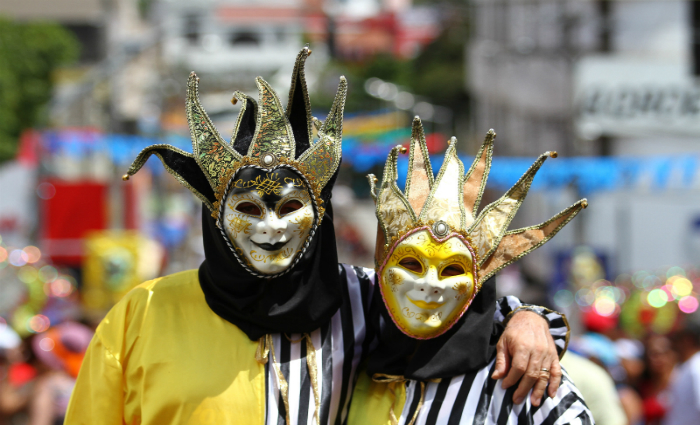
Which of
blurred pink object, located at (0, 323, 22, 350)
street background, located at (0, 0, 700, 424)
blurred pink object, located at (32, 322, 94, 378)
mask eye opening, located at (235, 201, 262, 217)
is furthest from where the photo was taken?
street background, located at (0, 0, 700, 424)

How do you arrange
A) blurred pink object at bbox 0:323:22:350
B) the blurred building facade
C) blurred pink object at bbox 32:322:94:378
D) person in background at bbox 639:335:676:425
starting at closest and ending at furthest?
blurred pink object at bbox 32:322:94:378 → blurred pink object at bbox 0:323:22:350 → person in background at bbox 639:335:676:425 → the blurred building facade

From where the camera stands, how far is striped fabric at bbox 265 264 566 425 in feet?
8.43

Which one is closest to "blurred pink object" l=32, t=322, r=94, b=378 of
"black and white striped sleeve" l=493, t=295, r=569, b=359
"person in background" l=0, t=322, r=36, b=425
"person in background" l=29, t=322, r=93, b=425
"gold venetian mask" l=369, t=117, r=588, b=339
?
"person in background" l=29, t=322, r=93, b=425

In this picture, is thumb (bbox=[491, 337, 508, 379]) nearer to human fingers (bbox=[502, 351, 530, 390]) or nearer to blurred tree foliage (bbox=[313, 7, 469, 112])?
human fingers (bbox=[502, 351, 530, 390])

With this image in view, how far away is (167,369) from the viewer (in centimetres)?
254

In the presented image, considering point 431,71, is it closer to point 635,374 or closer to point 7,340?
point 635,374

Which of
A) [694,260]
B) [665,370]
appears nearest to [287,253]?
[665,370]

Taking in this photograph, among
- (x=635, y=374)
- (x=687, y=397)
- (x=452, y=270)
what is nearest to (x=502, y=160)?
(x=635, y=374)

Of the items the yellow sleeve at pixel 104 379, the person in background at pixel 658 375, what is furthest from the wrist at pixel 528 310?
the person in background at pixel 658 375

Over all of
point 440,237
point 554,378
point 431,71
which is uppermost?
point 431,71

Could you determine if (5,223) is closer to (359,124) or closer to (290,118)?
(359,124)

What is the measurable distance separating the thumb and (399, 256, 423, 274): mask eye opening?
0.37 meters

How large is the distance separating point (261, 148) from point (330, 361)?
763 mm

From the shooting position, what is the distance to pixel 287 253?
256cm
